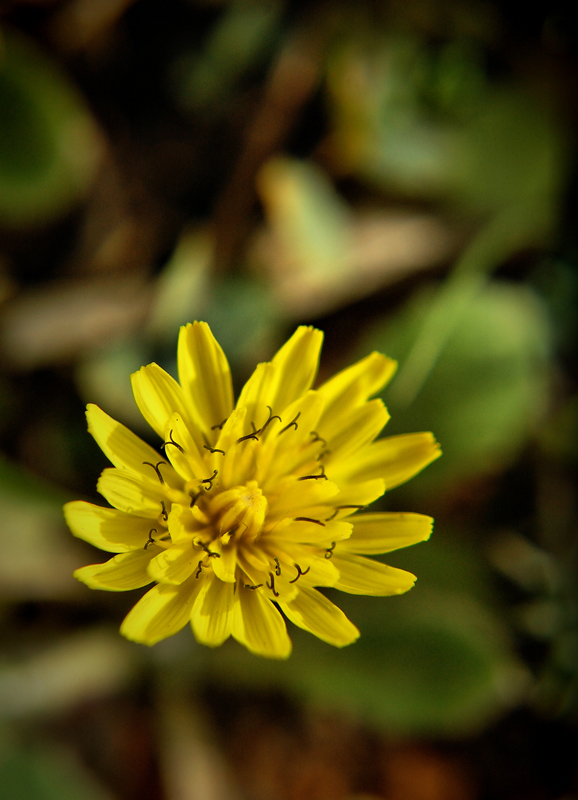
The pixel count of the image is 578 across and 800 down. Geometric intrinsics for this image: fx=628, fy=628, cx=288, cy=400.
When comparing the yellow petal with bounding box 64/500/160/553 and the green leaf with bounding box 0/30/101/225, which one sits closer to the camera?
the yellow petal with bounding box 64/500/160/553

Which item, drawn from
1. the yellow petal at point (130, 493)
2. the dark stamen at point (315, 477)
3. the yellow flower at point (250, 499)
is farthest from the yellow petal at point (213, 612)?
the dark stamen at point (315, 477)

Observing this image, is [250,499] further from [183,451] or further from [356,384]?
[356,384]

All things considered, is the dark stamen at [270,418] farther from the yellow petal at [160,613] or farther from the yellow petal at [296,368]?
the yellow petal at [160,613]

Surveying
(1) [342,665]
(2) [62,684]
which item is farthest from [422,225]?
(2) [62,684]

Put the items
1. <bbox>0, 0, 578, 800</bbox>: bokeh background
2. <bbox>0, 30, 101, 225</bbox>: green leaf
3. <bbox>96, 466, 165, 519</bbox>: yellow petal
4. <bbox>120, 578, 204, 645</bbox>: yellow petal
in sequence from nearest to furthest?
<bbox>120, 578, 204, 645</bbox>: yellow petal → <bbox>96, 466, 165, 519</bbox>: yellow petal → <bbox>0, 0, 578, 800</bbox>: bokeh background → <bbox>0, 30, 101, 225</bbox>: green leaf

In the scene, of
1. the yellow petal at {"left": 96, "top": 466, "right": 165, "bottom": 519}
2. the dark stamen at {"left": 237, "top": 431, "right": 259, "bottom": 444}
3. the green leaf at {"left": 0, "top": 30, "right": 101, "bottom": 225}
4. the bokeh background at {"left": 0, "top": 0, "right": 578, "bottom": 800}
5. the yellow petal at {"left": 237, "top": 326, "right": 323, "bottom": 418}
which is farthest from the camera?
the green leaf at {"left": 0, "top": 30, "right": 101, "bottom": 225}

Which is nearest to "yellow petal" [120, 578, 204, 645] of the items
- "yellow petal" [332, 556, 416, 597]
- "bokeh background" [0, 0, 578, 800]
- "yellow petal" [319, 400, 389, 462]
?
"yellow petal" [332, 556, 416, 597]

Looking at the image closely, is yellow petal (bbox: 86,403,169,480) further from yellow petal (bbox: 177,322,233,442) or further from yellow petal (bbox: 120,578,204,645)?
yellow petal (bbox: 120,578,204,645)

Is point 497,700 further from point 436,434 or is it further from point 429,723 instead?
point 436,434
